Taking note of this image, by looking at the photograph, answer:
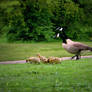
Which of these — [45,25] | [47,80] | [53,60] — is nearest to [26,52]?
[53,60]

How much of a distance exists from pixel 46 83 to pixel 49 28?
17.8 m

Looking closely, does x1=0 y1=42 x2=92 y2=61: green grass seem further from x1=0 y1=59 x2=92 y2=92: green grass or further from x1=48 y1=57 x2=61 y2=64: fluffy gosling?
x1=0 y1=59 x2=92 y2=92: green grass

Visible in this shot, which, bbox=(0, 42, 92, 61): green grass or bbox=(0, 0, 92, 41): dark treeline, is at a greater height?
bbox=(0, 0, 92, 41): dark treeline

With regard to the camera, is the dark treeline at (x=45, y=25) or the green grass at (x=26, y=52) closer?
the green grass at (x=26, y=52)


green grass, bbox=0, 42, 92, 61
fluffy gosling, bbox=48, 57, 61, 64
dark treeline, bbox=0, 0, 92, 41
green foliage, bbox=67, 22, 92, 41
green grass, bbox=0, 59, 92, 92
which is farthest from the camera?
green foliage, bbox=67, 22, 92, 41

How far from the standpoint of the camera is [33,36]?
24906 mm

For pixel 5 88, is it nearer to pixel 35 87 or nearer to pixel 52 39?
pixel 35 87

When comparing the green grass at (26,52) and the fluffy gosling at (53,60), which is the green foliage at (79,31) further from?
the fluffy gosling at (53,60)

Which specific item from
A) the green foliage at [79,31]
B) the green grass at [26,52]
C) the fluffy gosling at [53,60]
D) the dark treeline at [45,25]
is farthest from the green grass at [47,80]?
the green foliage at [79,31]

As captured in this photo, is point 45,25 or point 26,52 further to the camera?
point 45,25

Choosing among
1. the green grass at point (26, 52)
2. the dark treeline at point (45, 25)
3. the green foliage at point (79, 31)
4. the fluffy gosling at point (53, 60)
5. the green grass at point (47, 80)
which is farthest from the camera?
the green foliage at point (79, 31)

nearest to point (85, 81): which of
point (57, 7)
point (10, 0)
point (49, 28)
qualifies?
point (10, 0)

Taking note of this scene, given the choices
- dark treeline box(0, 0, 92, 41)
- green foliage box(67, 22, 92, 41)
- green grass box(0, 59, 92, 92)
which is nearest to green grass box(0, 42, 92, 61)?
dark treeline box(0, 0, 92, 41)

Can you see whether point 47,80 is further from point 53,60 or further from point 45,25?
point 45,25
